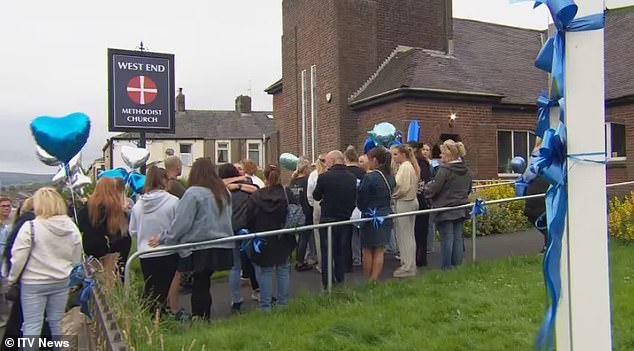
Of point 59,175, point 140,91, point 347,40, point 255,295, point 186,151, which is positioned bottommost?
point 255,295

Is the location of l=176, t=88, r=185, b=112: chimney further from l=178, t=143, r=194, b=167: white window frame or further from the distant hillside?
the distant hillside

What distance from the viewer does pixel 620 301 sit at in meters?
5.45

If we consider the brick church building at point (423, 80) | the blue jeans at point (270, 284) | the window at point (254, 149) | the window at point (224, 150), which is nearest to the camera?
the blue jeans at point (270, 284)

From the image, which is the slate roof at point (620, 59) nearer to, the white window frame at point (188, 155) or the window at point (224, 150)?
the white window frame at point (188, 155)

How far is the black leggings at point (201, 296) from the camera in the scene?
600cm

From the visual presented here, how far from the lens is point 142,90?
30.8 ft

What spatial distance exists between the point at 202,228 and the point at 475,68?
15962mm

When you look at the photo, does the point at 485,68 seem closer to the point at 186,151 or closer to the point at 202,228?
the point at 202,228

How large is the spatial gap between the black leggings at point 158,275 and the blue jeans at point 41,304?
0.78 m

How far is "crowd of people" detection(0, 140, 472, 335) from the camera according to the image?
17.7 feet

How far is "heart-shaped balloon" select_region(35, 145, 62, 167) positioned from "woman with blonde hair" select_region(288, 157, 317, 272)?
11.0 feet

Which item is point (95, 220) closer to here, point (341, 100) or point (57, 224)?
point (57, 224)

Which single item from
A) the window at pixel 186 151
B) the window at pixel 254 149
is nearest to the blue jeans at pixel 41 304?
the window at pixel 186 151

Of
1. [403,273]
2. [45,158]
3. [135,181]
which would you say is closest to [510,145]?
[403,273]
